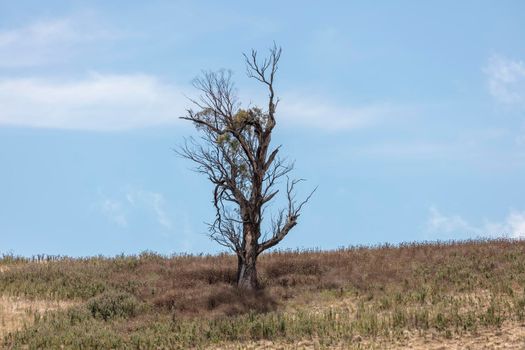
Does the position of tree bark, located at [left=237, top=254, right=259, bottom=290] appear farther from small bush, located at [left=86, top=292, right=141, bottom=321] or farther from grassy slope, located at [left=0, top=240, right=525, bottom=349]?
small bush, located at [left=86, top=292, right=141, bottom=321]

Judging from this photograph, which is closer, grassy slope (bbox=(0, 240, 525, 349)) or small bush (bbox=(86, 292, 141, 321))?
grassy slope (bbox=(0, 240, 525, 349))

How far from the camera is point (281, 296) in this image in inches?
1029

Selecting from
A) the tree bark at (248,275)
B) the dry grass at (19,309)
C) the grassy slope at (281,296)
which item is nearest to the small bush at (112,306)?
the grassy slope at (281,296)

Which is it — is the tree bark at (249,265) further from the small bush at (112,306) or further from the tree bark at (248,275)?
the small bush at (112,306)

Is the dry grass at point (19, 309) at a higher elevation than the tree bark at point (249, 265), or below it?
below

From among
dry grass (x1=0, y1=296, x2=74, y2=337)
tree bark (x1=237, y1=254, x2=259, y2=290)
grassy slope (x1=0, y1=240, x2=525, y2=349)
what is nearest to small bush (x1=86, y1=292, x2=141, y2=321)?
grassy slope (x1=0, y1=240, x2=525, y2=349)

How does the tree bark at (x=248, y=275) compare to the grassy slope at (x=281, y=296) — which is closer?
the grassy slope at (x=281, y=296)

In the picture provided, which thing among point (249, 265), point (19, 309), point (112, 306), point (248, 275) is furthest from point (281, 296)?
point (19, 309)

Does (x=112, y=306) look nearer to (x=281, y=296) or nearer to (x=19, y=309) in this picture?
(x=19, y=309)

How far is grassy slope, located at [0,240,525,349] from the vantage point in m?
20.8

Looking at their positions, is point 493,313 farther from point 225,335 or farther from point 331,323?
point 225,335

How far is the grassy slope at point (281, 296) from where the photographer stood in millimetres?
20812

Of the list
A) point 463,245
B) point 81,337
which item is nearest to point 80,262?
point 81,337

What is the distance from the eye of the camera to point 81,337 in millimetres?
21891
